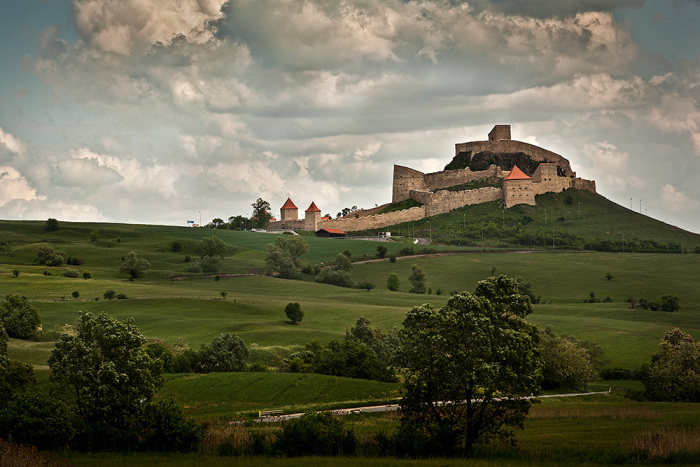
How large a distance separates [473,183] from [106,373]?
461ft

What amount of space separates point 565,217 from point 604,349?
87059 mm

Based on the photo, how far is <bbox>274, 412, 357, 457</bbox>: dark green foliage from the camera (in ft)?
79.0

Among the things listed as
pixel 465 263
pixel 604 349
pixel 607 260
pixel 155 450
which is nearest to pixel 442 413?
pixel 155 450

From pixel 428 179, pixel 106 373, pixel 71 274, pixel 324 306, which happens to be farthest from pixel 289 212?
pixel 106 373

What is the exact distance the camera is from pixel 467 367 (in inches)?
958

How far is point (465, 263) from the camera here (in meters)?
109

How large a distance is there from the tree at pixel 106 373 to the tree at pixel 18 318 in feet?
98.7

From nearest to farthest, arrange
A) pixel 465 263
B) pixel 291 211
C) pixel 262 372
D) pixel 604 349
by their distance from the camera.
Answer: pixel 262 372
pixel 604 349
pixel 465 263
pixel 291 211

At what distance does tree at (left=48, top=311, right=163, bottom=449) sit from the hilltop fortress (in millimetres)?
121321

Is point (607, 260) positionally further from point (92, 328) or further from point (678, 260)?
point (92, 328)

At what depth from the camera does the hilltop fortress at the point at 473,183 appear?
152 metres

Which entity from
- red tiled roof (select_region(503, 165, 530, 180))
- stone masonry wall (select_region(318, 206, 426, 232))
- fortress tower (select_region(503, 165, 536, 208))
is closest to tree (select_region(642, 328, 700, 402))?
stone masonry wall (select_region(318, 206, 426, 232))

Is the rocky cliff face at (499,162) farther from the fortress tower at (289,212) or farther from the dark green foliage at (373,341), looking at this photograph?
the dark green foliage at (373,341)

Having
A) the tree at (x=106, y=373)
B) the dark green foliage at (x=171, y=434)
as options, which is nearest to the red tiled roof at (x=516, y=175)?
the tree at (x=106, y=373)
